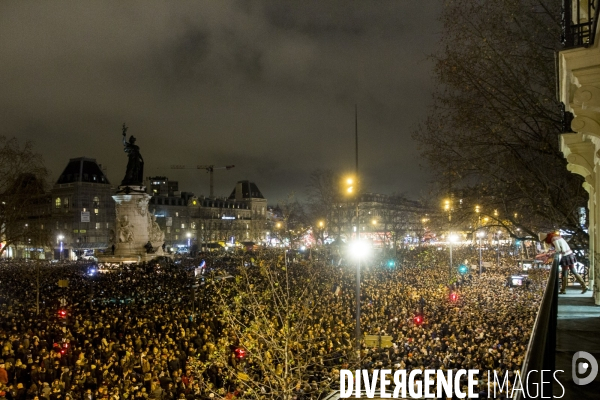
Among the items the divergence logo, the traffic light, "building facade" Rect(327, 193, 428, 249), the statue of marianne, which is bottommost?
the traffic light

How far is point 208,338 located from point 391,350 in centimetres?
590

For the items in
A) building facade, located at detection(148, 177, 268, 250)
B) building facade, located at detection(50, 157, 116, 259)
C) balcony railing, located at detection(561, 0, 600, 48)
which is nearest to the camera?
balcony railing, located at detection(561, 0, 600, 48)

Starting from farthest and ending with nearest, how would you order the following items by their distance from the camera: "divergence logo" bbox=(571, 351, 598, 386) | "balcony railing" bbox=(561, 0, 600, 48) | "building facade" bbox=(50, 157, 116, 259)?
"building facade" bbox=(50, 157, 116, 259) < "balcony railing" bbox=(561, 0, 600, 48) < "divergence logo" bbox=(571, 351, 598, 386)

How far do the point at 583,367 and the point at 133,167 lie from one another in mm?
49441

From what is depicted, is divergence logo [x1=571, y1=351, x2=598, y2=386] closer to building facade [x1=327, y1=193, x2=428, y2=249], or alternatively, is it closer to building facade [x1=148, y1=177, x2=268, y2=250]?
building facade [x1=327, y1=193, x2=428, y2=249]

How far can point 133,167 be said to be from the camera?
49.5 meters

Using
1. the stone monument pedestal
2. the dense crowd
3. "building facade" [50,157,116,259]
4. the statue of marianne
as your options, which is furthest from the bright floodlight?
"building facade" [50,157,116,259]

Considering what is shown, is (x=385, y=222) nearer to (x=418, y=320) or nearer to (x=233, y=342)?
(x=418, y=320)

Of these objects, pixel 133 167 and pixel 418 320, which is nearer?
pixel 418 320

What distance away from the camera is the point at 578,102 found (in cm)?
649

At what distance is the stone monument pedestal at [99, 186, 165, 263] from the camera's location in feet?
151

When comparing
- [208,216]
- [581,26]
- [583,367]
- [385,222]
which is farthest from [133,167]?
[208,216]

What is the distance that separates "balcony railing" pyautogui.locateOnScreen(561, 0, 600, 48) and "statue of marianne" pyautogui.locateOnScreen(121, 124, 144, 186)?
4403cm

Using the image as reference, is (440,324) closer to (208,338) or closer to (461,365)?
(461,365)
